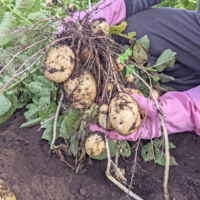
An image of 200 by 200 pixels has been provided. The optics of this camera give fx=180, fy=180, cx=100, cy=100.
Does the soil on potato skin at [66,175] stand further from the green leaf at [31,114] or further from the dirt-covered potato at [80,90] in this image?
the dirt-covered potato at [80,90]

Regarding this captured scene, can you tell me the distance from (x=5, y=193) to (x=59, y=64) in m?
0.63

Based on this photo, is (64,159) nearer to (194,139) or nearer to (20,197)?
(20,197)

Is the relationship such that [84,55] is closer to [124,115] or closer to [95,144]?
[124,115]

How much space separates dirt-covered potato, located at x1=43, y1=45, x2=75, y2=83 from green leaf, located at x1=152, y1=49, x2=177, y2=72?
2.57ft

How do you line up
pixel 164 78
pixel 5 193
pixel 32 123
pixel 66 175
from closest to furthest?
pixel 5 193, pixel 66 175, pixel 32 123, pixel 164 78

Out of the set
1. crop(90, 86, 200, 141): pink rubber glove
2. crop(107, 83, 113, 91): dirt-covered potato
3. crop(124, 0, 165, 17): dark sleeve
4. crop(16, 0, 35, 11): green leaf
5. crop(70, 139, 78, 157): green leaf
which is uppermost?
crop(16, 0, 35, 11): green leaf

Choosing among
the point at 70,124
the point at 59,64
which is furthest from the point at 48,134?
the point at 59,64

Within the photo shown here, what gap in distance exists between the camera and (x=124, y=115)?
833 millimetres

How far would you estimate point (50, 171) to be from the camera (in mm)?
1050

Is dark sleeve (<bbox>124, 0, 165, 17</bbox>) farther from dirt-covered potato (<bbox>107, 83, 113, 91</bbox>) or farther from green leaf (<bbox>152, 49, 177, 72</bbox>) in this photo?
dirt-covered potato (<bbox>107, 83, 113, 91</bbox>)

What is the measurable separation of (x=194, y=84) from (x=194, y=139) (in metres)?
0.48

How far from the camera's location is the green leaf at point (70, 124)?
1.15m

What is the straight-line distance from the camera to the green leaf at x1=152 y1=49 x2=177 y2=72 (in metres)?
1.35

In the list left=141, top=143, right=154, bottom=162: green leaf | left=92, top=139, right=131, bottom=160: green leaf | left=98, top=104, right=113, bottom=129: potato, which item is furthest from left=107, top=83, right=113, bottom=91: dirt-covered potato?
left=141, top=143, right=154, bottom=162: green leaf
